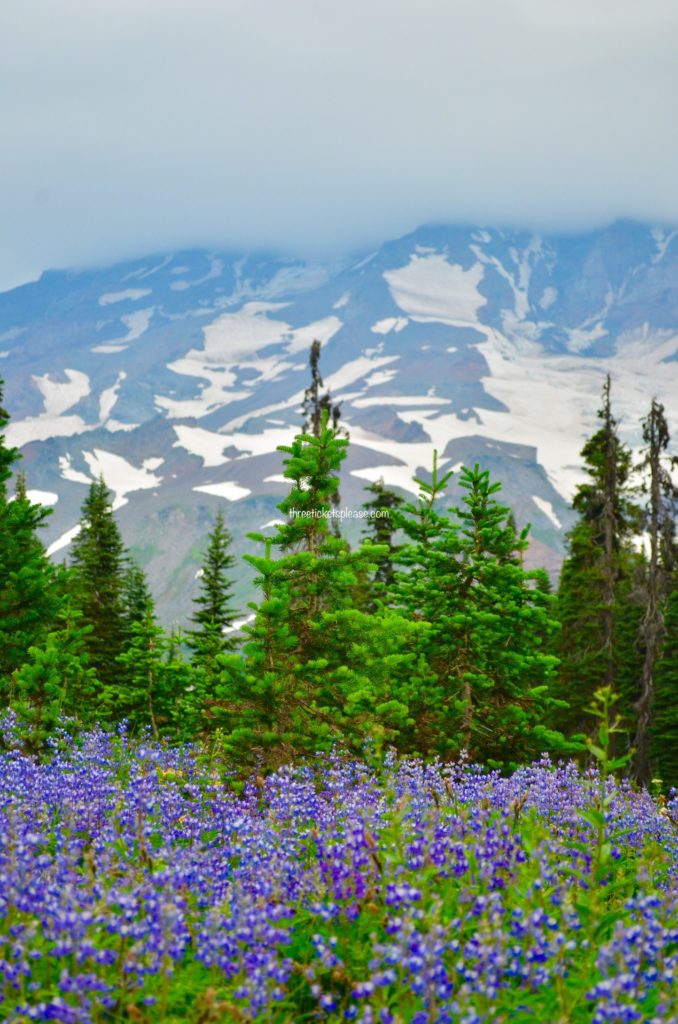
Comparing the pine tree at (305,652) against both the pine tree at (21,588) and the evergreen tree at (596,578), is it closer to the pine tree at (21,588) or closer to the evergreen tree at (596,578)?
the pine tree at (21,588)

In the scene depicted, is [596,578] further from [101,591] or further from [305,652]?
[101,591]

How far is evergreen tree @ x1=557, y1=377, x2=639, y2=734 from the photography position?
36.1 meters

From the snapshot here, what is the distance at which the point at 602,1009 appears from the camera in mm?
4051

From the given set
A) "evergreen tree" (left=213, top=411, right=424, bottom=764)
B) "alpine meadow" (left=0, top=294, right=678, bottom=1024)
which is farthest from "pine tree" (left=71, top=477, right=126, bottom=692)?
"evergreen tree" (left=213, top=411, right=424, bottom=764)

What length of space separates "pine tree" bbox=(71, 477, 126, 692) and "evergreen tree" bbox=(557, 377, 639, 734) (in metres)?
20.9

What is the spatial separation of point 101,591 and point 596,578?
25475 millimetres

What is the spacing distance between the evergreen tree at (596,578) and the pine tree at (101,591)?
20.9 m

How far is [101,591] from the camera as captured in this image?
4697 centimetres

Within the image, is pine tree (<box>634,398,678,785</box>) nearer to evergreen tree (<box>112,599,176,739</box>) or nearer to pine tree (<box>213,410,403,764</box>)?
evergreen tree (<box>112,599,176,739</box>)

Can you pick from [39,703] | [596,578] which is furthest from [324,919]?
[596,578]

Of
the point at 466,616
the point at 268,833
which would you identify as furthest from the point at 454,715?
the point at 268,833

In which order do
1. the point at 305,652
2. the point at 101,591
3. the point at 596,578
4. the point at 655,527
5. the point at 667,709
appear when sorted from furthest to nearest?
the point at 101,591 → the point at 667,709 → the point at 596,578 → the point at 655,527 → the point at 305,652

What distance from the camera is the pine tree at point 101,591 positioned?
4169 centimetres

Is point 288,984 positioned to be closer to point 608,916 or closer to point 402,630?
point 608,916
